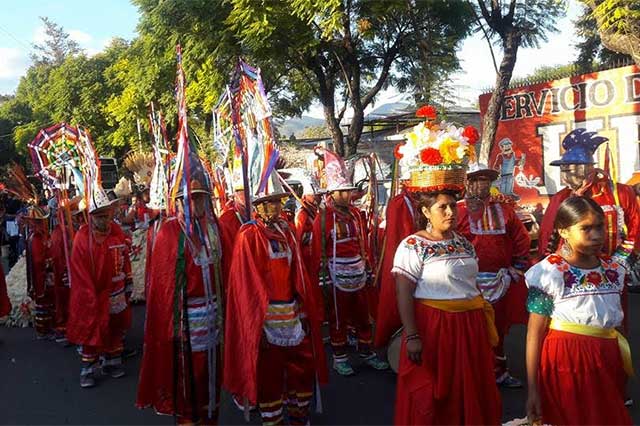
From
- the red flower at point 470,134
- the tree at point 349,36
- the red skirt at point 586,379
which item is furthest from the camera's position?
the tree at point 349,36

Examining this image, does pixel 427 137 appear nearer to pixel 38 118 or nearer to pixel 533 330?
pixel 533 330

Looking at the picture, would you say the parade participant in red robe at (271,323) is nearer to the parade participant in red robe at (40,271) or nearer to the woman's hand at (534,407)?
the woman's hand at (534,407)

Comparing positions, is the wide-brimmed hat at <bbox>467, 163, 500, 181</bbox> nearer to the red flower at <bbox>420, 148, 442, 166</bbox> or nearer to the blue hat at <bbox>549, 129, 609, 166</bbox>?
the blue hat at <bbox>549, 129, 609, 166</bbox>

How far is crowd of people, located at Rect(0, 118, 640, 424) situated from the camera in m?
2.88

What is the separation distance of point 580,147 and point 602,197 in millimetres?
453

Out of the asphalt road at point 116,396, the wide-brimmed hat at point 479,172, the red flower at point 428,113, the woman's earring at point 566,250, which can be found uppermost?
the red flower at point 428,113

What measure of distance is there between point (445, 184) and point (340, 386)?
107 inches

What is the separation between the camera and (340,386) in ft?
17.4

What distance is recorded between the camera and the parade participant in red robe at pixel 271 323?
3.80 m

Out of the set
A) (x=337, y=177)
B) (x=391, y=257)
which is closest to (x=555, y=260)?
(x=391, y=257)

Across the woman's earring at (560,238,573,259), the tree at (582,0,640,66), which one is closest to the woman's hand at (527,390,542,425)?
the woman's earring at (560,238,573,259)

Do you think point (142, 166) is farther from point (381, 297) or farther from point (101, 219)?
point (381, 297)

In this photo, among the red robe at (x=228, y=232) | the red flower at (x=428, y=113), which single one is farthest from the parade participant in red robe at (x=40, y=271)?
the red flower at (x=428, y=113)

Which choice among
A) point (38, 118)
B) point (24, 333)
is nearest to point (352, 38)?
point (24, 333)
